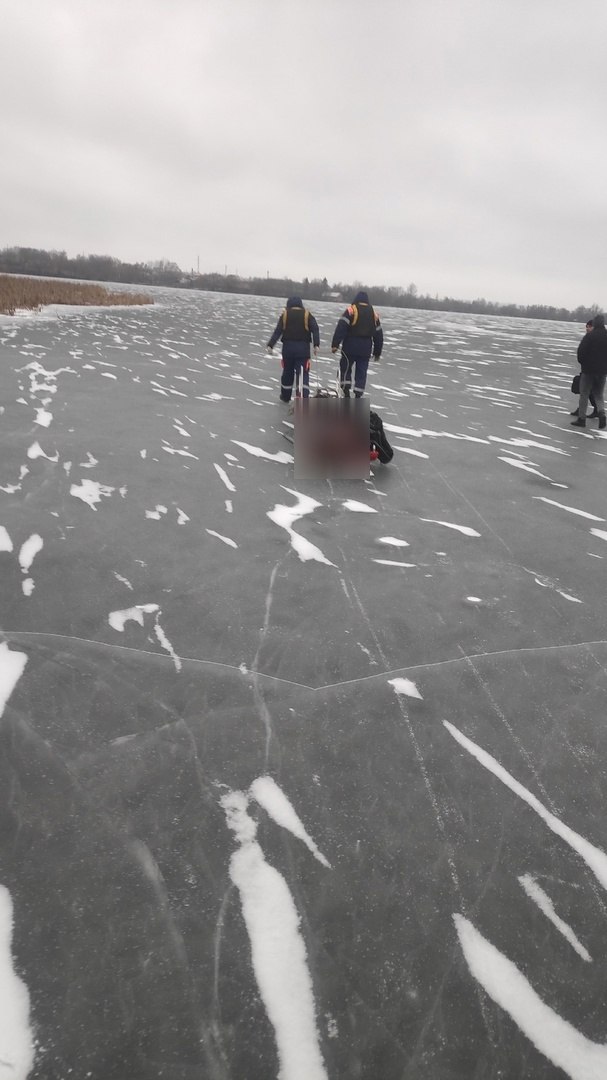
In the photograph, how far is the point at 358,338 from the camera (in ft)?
28.6

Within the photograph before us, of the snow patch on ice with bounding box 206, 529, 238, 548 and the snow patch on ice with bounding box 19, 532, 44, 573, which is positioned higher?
the snow patch on ice with bounding box 206, 529, 238, 548

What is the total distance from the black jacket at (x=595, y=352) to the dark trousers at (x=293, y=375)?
13.7 ft

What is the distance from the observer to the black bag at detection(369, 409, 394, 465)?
639 centimetres

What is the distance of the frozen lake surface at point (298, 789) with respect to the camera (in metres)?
1.54

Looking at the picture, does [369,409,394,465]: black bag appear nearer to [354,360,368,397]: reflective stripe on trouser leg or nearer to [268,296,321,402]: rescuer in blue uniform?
[268,296,321,402]: rescuer in blue uniform

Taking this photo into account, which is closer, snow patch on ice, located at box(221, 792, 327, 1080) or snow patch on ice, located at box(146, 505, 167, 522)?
snow patch on ice, located at box(221, 792, 327, 1080)

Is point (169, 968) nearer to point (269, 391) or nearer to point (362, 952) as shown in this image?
point (362, 952)

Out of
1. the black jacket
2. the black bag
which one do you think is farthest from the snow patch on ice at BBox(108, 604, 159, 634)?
the black jacket

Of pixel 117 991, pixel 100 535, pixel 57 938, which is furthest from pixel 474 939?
pixel 100 535

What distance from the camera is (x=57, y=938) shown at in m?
1.68

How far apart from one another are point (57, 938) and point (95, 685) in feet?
3.76

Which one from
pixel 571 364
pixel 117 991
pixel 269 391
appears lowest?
pixel 117 991

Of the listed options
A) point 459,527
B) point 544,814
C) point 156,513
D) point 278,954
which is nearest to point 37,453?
point 156,513

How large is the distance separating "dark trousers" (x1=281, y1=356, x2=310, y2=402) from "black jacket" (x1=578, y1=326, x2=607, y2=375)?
4.16 metres
